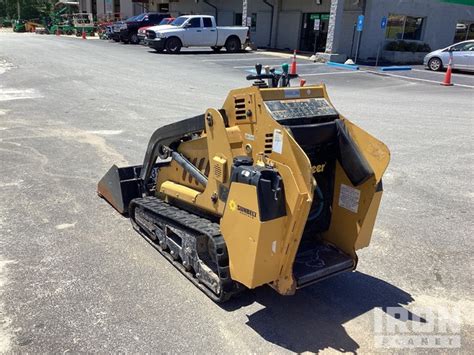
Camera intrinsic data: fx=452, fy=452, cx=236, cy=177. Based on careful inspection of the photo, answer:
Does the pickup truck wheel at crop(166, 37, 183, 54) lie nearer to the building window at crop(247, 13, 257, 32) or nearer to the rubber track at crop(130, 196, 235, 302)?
the building window at crop(247, 13, 257, 32)

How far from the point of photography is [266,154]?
3541mm

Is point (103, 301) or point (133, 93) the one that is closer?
point (103, 301)

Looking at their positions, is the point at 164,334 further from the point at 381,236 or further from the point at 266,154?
the point at 381,236

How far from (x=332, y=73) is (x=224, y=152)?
726 inches

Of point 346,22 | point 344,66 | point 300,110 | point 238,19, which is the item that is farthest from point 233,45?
point 300,110

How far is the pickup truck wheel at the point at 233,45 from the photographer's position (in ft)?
94.1

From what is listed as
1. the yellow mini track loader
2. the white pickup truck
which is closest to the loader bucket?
the yellow mini track loader

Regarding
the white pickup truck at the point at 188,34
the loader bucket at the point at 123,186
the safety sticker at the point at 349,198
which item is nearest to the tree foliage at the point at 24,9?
the white pickup truck at the point at 188,34

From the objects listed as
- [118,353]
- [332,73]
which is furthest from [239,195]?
[332,73]

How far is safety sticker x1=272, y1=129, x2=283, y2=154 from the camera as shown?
3.37m

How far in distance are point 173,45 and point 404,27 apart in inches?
558

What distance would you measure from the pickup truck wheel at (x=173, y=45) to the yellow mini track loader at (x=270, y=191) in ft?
76.7

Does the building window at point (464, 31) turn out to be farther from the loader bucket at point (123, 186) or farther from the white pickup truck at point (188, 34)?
the loader bucket at point (123, 186)

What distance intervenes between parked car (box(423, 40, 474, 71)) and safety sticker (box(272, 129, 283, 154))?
74.8 feet
